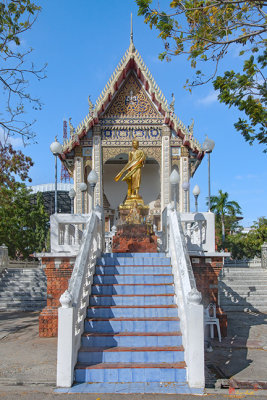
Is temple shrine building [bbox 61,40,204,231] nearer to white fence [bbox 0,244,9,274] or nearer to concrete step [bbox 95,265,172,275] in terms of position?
white fence [bbox 0,244,9,274]

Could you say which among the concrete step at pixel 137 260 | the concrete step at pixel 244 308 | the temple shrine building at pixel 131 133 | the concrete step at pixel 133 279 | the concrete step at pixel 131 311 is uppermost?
the temple shrine building at pixel 131 133

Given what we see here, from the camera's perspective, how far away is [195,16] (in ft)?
20.6

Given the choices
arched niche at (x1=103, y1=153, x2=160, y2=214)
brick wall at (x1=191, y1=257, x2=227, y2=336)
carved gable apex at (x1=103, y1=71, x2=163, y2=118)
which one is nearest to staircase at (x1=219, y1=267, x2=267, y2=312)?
brick wall at (x1=191, y1=257, x2=227, y2=336)

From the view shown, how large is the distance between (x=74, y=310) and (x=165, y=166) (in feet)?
33.9

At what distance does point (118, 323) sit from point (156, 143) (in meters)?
10.3

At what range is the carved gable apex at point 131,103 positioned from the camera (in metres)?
15.0

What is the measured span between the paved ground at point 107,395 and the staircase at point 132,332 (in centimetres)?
35

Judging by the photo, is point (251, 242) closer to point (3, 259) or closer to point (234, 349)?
point (3, 259)

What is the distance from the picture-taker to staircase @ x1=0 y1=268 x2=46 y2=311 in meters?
11.7

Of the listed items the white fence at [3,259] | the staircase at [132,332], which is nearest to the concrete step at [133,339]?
the staircase at [132,332]

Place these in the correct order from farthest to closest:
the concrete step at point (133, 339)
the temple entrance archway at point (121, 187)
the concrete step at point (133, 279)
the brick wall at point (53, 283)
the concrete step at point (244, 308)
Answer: the temple entrance archway at point (121, 187), the concrete step at point (244, 308), the brick wall at point (53, 283), the concrete step at point (133, 279), the concrete step at point (133, 339)

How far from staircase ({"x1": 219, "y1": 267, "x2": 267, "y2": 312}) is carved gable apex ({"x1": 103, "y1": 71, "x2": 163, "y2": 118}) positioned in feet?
23.1

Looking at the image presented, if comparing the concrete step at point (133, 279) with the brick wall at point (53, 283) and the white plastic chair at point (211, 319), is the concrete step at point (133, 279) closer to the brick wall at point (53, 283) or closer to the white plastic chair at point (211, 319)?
the brick wall at point (53, 283)

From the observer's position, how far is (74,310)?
475cm
